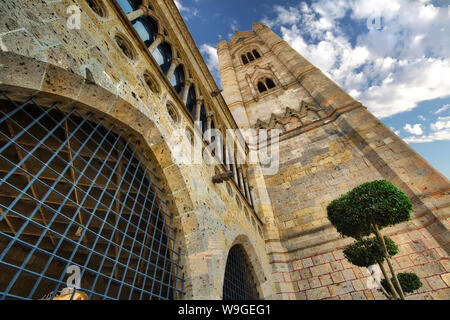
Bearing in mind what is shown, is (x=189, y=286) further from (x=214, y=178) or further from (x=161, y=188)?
(x=214, y=178)

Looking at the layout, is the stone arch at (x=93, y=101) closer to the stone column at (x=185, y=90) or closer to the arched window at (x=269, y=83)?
the stone column at (x=185, y=90)

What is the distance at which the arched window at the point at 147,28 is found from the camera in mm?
4009

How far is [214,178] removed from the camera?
402 cm

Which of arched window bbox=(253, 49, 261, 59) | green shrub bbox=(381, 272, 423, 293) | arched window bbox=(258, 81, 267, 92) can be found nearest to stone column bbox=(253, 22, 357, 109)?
arched window bbox=(253, 49, 261, 59)

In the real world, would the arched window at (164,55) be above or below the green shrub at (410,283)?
above

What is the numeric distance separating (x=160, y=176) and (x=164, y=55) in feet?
9.96

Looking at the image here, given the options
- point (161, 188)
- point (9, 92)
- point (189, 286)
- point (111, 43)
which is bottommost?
point (189, 286)

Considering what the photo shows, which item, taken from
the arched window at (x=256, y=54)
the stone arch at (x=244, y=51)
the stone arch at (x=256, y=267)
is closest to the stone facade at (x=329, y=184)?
the stone arch at (x=256, y=267)

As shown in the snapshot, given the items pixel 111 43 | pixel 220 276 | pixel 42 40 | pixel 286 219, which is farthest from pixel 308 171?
pixel 42 40

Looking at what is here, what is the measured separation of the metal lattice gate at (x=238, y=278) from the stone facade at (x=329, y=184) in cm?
110

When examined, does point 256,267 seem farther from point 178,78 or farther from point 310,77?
point 310,77

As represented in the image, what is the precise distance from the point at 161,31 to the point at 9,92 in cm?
355

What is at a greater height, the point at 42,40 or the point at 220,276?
the point at 42,40

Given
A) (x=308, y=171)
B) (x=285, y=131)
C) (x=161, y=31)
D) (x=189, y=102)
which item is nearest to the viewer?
(x=161, y=31)
